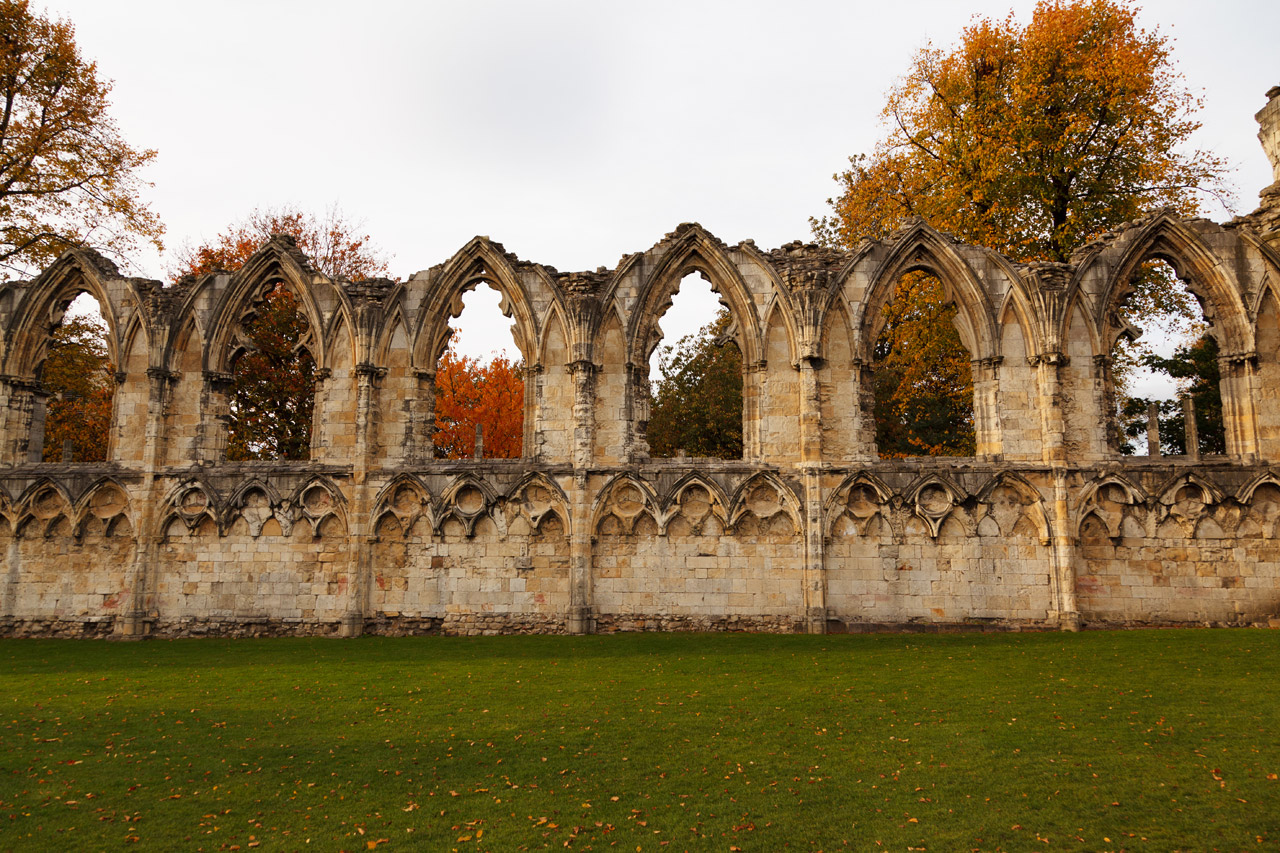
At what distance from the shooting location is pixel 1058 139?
18.2 m

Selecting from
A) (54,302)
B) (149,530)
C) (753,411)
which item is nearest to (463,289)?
(753,411)

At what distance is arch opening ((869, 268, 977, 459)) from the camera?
1948 centimetres

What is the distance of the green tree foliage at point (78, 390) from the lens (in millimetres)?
19469

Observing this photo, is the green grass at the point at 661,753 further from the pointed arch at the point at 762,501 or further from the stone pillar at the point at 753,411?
the stone pillar at the point at 753,411

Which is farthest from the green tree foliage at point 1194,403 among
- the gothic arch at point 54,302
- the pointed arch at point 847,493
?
the gothic arch at point 54,302

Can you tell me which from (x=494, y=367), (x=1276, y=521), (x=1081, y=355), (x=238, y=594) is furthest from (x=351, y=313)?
(x=494, y=367)

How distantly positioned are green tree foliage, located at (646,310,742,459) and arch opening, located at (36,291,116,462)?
16.6 metres

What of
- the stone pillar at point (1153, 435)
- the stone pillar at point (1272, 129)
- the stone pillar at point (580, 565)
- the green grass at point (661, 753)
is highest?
the stone pillar at point (1272, 129)

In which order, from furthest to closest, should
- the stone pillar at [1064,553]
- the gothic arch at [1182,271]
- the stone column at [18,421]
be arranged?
the stone column at [18,421] → the gothic arch at [1182,271] → the stone pillar at [1064,553]

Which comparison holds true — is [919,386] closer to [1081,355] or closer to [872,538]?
[1081,355]

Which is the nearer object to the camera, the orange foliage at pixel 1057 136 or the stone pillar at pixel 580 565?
the stone pillar at pixel 580 565

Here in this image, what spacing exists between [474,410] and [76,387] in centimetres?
1468

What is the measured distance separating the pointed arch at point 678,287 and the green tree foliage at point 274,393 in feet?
39.8

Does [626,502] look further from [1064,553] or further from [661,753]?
[661,753]
